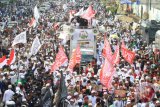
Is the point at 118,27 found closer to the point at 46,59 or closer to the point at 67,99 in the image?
the point at 46,59

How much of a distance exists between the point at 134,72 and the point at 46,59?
467cm

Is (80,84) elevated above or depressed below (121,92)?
below

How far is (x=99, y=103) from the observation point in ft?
49.9

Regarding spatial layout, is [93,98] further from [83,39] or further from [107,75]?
[83,39]

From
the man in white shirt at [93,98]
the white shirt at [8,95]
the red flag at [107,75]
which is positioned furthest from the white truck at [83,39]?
the man in white shirt at [93,98]

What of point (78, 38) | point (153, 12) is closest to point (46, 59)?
point (78, 38)

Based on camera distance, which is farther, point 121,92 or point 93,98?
point 121,92

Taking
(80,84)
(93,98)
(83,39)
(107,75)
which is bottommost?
(83,39)

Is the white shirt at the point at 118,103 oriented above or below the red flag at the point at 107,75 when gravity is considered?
below

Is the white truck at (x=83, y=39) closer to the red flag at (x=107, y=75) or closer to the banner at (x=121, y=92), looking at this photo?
the red flag at (x=107, y=75)

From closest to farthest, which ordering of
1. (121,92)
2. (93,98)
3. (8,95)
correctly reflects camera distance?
(93,98) → (121,92) → (8,95)

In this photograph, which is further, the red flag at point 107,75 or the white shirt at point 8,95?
the white shirt at point 8,95

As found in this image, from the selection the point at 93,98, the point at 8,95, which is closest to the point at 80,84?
the point at 93,98

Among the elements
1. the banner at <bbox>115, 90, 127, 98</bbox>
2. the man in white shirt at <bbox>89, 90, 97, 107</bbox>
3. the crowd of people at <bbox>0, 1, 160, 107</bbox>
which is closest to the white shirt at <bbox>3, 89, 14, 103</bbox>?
the crowd of people at <bbox>0, 1, 160, 107</bbox>
